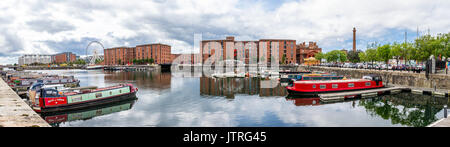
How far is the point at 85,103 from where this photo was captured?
27.1m

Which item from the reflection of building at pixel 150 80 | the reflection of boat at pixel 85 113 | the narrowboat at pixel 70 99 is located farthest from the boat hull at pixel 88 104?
the reflection of building at pixel 150 80

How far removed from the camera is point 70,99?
85.0ft

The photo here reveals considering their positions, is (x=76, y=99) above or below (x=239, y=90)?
above

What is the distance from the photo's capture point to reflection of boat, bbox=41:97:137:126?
904 inches

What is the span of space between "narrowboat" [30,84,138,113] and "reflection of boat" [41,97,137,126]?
2.14 ft

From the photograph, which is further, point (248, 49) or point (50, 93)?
point (248, 49)

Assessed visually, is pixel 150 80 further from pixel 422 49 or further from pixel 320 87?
pixel 422 49

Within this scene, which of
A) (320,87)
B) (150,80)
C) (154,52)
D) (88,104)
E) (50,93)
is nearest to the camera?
(50,93)

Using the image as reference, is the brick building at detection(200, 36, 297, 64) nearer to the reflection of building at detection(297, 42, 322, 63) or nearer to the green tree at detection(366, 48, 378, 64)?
the reflection of building at detection(297, 42, 322, 63)

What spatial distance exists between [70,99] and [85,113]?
9.02ft

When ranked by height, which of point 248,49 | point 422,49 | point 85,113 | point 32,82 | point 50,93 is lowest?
point 85,113

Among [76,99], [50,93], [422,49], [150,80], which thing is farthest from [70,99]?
[422,49]
